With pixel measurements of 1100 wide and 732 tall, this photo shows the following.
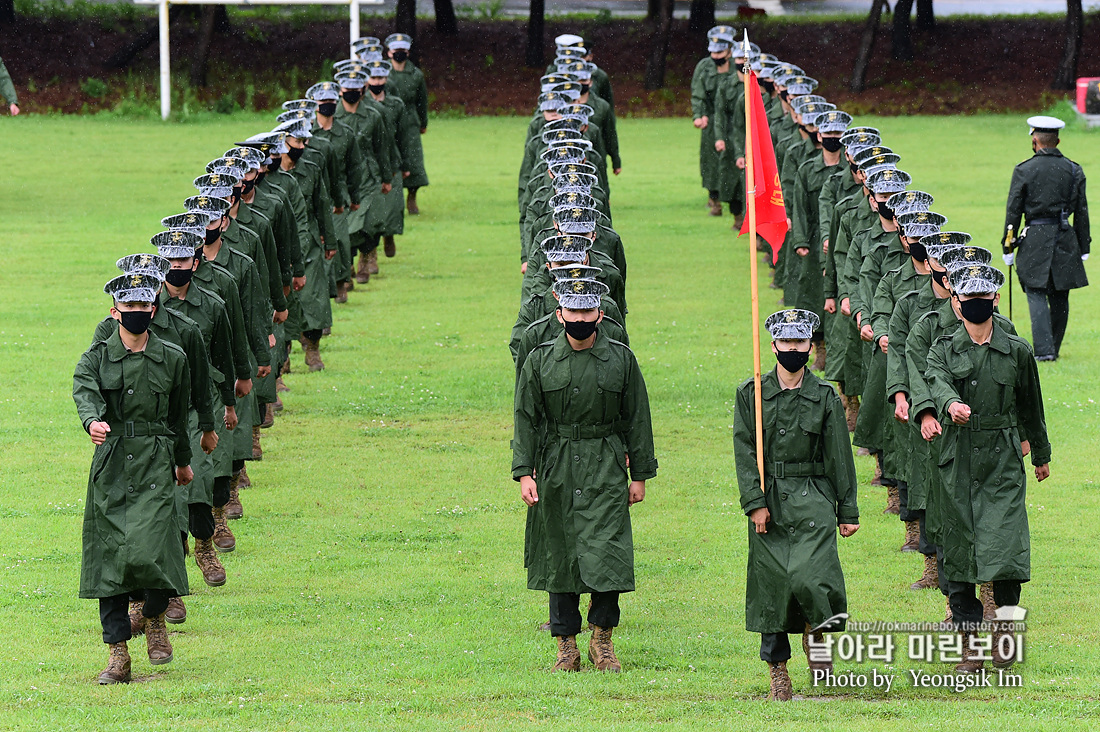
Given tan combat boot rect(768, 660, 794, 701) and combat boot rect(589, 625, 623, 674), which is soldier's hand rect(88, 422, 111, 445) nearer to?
combat boot rect(589, 625, 623, 674)

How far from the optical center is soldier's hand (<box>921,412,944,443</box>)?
9961 millimetres

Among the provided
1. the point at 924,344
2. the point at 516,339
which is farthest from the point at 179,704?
the point at 924,344

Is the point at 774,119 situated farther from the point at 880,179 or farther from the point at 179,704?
the point at 179,704

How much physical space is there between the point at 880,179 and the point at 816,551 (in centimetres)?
483

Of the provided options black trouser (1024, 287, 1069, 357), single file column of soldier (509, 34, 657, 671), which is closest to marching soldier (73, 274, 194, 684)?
single file column of soldier (509, 34, 657, 671)

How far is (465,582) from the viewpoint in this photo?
38.7 ft

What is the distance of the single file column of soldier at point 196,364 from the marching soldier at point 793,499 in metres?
3.28

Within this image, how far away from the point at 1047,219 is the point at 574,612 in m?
9.64

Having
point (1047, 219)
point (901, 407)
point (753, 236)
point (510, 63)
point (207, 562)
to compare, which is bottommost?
point (510, 63)

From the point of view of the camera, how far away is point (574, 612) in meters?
9.89

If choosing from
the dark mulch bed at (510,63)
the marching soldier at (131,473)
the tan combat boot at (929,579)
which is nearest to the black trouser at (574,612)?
the marching soldier at (131,473)

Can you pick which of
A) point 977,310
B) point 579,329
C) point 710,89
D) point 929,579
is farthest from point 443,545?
point 710,89

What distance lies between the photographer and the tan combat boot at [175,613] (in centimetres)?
1084

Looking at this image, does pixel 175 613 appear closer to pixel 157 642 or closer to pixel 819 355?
pixel 157 642
